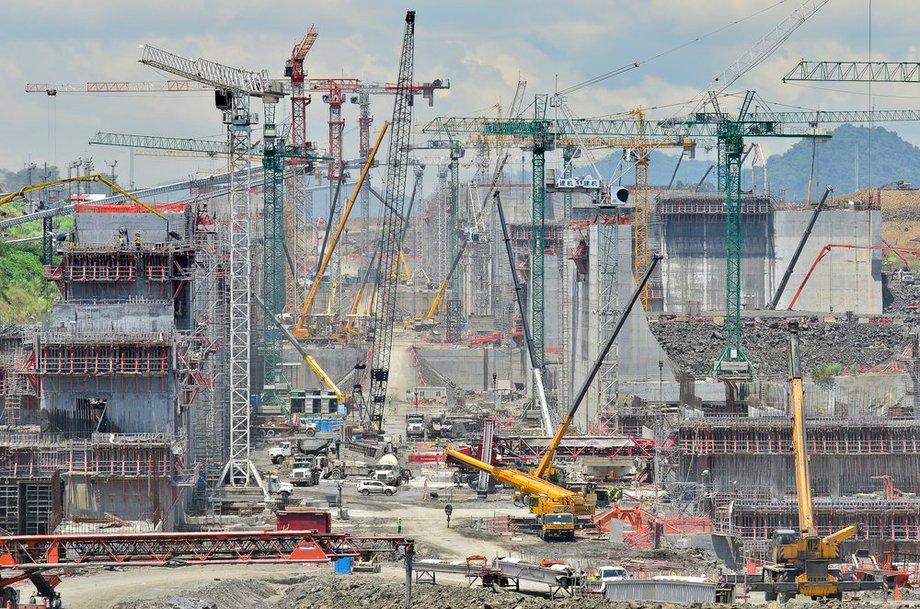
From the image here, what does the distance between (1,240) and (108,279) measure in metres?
101

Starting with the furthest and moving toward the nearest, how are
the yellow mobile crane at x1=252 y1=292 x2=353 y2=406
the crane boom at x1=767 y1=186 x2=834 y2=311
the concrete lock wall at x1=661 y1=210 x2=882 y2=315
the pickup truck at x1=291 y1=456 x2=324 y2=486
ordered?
the crane boom at x1=767 y1=186 x2=834 y2=311
the concrete lock wall at x1=661 y1=210 x2=882 y2=315
the yellow mobile crane at x1=252 y1=292 x2=353 y2=406
the pickup truck at x1=291 y1=456 x2=324 y2=486

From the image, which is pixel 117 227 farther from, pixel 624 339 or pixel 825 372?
pixel 825 372

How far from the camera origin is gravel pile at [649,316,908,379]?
145950mm

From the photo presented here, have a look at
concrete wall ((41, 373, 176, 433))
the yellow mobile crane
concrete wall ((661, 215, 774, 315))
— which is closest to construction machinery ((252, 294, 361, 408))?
the yellow mobile crane

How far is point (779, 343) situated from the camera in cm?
15225

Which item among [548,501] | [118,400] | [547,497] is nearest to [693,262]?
[547,497]

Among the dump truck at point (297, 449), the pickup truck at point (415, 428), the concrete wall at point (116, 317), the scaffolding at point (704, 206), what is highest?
the scaffolding at point (704, 206)

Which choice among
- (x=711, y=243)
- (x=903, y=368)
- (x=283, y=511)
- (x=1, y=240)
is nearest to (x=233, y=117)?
(x=283, y=511)

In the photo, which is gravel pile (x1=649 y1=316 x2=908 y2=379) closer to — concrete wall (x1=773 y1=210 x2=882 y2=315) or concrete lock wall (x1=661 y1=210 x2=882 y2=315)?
concrete lock wall (x1=661 y1=210 x2=882 y2=315)

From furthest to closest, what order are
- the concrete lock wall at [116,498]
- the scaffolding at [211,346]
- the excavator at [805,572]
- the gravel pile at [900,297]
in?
the gravel pile at [900,297] → the scaffolding at [211,346] → the concrete lock wall at [116,498] → the excavator at [805,572]

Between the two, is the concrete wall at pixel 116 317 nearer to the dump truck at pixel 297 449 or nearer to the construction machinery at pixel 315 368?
the dump truck at pixel 297 449

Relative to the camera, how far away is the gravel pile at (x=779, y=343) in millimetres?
145950

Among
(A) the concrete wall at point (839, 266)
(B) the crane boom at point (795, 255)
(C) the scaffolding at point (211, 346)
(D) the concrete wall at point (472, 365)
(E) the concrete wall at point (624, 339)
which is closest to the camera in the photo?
(C) the scaffolding at point (211, 346)

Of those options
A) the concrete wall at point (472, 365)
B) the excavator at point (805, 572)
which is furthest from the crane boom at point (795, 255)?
the excavator at point (805, 572)
